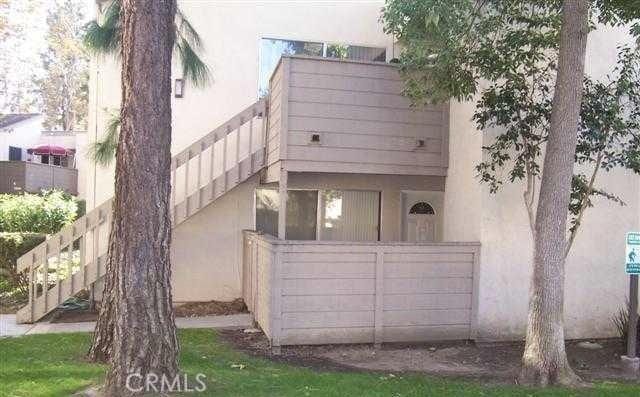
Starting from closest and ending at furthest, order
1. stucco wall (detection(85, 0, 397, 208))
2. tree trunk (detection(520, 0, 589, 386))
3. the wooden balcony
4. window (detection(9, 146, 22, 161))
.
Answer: tree trunk (detection(520, 0, 589, 386))
stucco wall (detection(85, 0, 397, 208))
the wooden balcony
window (detection(9, 146, 22, 161))

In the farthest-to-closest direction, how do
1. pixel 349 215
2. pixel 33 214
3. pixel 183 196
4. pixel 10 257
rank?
pixel 33 214 < pixel 10 257 < pixel 349 215 < pixel 183 196

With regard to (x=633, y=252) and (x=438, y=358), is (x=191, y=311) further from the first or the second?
(x=633, y=252)

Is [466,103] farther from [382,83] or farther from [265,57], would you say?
[265,57]

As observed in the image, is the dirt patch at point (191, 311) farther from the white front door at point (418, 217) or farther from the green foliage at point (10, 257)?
the white front door at point (418, 217)

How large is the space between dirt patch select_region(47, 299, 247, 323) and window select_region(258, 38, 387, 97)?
143 inches

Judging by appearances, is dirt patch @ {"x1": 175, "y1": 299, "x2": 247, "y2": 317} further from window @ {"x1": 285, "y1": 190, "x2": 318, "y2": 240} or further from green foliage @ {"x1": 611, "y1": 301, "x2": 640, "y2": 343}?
green foliage @ {"x1": 611, "y1": 301, "x2": 640, "y2": 343}

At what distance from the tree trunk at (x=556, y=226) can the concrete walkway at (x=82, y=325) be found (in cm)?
416

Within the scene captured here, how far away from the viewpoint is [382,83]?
823cm

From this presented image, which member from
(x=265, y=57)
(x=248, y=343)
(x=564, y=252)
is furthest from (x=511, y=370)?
(x=265, y=57)

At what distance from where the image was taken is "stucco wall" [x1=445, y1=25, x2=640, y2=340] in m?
8.09

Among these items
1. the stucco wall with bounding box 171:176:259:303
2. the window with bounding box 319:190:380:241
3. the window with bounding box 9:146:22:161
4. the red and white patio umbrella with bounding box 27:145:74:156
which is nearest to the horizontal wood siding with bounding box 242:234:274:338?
the stucco wall with bounding box 171:176:259:303

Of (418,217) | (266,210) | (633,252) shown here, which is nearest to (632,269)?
(633,252)

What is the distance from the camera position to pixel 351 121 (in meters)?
8.12

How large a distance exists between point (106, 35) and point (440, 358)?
543 cm
